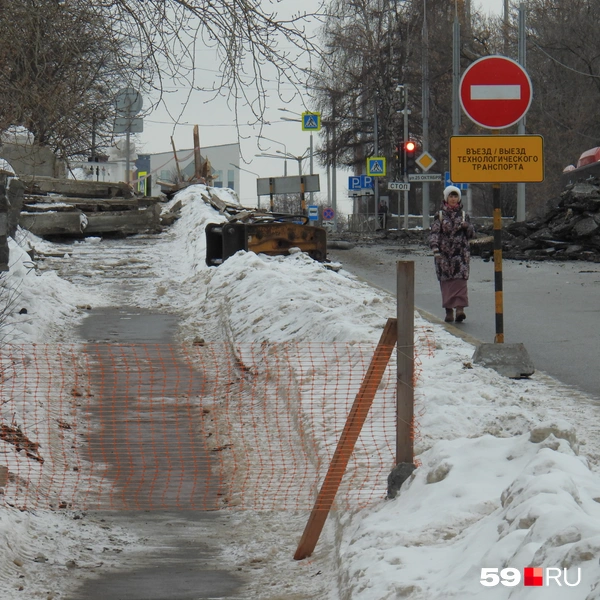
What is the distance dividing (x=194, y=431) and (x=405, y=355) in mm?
3239

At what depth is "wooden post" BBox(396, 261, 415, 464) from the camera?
18.5ft

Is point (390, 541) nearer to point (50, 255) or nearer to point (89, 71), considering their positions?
point (89, 71)

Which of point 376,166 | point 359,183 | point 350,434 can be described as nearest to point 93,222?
point 350,434

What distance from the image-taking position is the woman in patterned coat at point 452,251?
12.5m

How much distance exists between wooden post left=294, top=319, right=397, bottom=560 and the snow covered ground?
100mm

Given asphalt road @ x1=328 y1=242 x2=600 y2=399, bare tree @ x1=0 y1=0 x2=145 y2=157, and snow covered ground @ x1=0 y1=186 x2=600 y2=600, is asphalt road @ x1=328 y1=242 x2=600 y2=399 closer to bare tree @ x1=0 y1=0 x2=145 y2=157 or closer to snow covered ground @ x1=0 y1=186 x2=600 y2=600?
snow covered ground @ x1=0 y1=186 x2=600 y2=600

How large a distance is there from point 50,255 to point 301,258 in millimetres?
5985

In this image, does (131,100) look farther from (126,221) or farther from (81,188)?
(81,188)

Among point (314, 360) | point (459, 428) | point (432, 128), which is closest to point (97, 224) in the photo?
point (314, 360)

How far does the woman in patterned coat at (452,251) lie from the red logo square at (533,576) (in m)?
8.92

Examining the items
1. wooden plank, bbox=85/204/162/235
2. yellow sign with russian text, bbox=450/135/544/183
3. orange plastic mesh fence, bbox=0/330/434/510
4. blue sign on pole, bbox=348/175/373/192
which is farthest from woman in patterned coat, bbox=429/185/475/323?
blue sign on pole, bbox=348/175/373/192

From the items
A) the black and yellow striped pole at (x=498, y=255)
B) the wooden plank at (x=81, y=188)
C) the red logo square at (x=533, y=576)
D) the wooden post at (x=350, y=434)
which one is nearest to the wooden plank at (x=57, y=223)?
the wooden plank at (x=81, y=188)

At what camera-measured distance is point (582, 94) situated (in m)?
42.8
